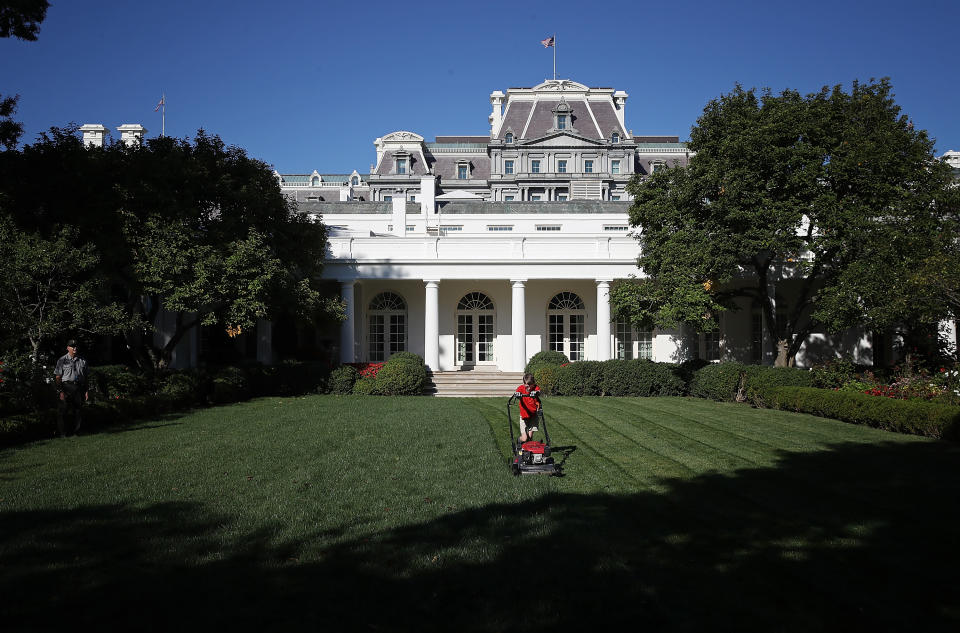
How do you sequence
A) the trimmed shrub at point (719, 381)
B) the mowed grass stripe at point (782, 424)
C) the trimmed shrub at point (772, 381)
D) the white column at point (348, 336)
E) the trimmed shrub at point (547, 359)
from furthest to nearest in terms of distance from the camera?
the white column at point (348, 336), the trimmed shrub at point (547, 359), the trimmed shrub at point (719, 381), the trimmed shrub at point (772, 381), the mowed grass stripe at point (782, 424)

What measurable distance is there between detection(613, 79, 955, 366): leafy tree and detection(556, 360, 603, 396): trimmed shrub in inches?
98.5

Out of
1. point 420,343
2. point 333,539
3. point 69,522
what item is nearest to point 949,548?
point 333,539

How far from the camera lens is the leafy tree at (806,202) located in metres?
16.2

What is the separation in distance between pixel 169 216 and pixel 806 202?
55.7 ft

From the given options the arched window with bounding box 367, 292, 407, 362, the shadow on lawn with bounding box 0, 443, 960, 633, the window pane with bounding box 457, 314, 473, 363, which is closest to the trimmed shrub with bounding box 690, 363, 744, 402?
the window pane with bounding box 457, 314, 473, 363

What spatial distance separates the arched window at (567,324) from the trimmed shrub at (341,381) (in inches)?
372

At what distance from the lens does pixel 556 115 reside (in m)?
62.4

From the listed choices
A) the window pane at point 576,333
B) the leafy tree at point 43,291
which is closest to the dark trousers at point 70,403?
the leafy tree at point 43,291

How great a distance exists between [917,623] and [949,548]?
5.96 feet

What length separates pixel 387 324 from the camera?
27.5 metres

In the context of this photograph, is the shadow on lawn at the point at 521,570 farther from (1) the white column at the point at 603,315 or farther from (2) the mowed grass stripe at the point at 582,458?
(1) the white column at the point at 603,315

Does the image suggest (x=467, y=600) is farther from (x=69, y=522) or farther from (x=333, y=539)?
(x=69, y=522)

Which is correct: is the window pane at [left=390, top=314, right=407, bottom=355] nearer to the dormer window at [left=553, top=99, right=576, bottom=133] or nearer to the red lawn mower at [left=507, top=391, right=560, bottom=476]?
the red lawn mower at [left=507, top=391, right=560, bottom=476]

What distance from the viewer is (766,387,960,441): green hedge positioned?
11.9 m
